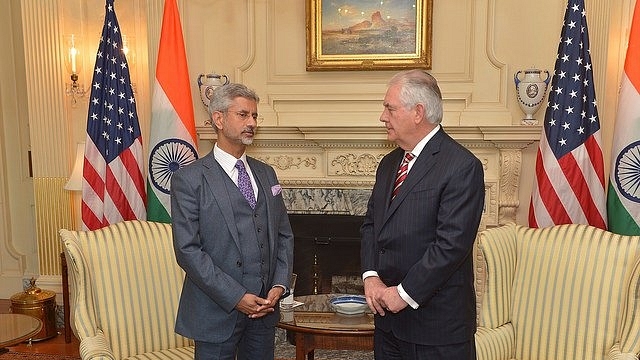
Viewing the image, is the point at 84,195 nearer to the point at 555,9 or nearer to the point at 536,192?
the point at 536,192

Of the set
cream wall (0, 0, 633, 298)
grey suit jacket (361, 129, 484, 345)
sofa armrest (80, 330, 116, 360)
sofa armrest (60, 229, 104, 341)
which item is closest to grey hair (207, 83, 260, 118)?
grey suit jacket (361, 129, 484, 345)

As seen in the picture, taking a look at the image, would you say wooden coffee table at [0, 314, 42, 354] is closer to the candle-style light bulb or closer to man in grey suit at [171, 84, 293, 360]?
man in grey suit at [171, 84, 293, 360]

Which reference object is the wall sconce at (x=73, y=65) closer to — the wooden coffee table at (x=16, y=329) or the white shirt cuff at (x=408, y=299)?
the wooden coffee table at (x=16, y=329)

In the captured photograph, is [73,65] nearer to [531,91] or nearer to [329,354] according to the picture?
[329,354]

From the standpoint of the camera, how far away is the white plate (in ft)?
9.29

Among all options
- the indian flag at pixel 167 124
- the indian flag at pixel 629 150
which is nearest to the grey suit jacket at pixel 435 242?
the indian flag at pixel 629 150

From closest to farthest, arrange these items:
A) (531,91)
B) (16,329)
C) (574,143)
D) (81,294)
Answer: (81,294) < (16,329) < (574,143) < (531,91)

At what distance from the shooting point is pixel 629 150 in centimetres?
330

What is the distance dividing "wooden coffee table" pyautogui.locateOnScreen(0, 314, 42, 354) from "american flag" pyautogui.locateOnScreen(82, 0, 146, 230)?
0.81m

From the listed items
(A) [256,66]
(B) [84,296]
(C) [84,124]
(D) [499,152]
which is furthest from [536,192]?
(C) [84,124]

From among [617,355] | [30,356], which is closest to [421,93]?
[617,355]

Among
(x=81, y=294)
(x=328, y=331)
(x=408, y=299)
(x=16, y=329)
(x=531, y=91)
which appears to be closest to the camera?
(x=408, y=299)

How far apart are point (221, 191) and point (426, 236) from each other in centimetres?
77

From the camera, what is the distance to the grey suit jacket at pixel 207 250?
206 centimetres
